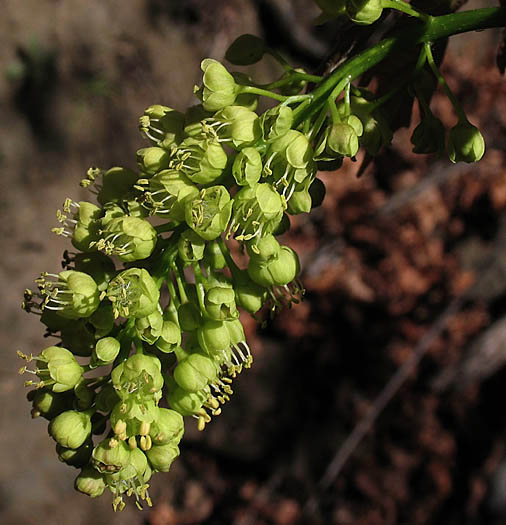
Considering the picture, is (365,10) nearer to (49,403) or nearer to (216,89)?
(216,89)

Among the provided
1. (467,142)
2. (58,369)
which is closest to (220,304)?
(58,369)

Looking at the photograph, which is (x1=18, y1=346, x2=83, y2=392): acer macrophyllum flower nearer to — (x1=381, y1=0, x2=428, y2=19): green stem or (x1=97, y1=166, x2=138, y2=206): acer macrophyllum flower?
(x1=97, y1=166, x2=138, y2=206): acer macrophyllum flower

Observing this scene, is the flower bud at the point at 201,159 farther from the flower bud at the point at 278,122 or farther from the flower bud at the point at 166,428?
the flower bud at the point at 166,428

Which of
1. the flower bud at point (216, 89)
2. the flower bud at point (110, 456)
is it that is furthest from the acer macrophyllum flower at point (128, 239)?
the flower bud at point (110, 456)

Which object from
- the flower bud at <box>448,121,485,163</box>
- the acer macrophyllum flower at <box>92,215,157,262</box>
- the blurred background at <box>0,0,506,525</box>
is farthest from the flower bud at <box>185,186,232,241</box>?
the blurred background at <box>0,0,506,525</box>

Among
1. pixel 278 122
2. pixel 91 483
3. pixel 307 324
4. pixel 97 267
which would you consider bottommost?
pixel 307 324

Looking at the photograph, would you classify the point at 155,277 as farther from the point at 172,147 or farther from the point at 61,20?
the point at 61,20
